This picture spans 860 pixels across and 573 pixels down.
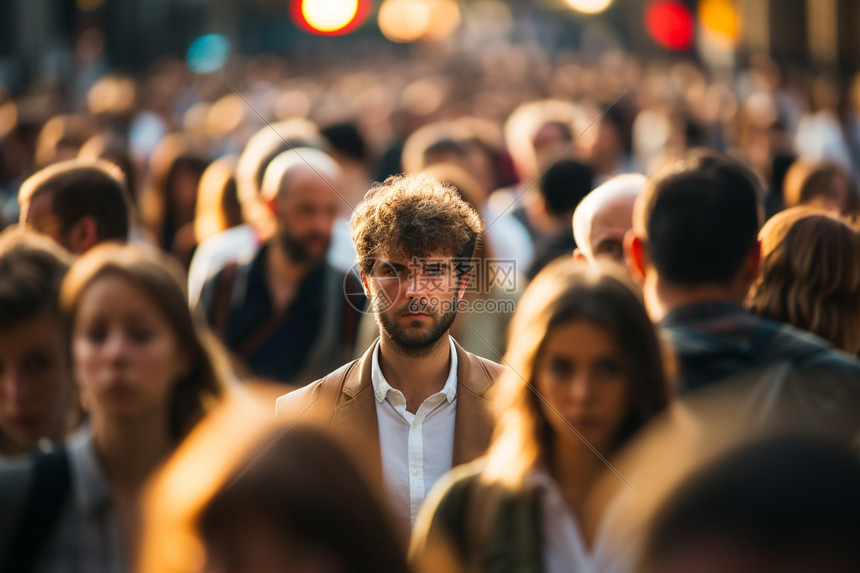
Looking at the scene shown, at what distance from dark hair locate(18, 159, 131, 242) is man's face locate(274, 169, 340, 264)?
2.98 feet

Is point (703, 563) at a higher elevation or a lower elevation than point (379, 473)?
higher

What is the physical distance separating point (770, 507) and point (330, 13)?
1268cm

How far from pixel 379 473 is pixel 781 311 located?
1468 mm

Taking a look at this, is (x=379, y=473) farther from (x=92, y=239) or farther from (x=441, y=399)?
(x=92, y=239)

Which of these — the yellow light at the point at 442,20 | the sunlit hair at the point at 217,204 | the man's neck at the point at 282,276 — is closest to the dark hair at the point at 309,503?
the man's neck at the point at 282,276

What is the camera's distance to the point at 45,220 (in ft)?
16.6

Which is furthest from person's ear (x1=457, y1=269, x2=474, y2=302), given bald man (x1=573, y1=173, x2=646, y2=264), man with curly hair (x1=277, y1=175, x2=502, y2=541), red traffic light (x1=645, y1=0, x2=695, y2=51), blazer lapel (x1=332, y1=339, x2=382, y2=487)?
red traffic light (x1=645, y1=0, x2=695, y2=51)

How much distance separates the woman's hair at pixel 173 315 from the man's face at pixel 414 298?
1.71 ft

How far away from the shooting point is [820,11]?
3020 centimetres

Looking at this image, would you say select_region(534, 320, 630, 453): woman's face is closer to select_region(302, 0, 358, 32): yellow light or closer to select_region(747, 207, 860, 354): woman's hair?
select_region(747, 207, 860, 354): woman's hair

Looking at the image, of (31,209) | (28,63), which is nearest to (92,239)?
(31,209)

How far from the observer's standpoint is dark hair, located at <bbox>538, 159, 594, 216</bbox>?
6965mm

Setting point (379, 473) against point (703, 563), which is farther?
point (379, 473)

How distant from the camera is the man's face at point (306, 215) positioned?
5.80 meters
